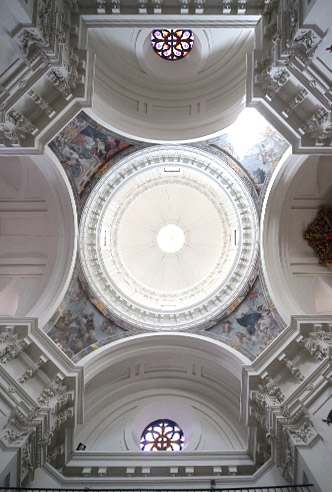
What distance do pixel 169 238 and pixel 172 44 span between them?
8.22 metres

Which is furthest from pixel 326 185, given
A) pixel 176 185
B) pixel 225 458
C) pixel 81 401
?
pixel 81 401

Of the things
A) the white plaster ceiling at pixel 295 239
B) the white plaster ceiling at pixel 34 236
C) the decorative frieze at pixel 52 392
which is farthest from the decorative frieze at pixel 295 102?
the decorative frieze at pixel 52 392

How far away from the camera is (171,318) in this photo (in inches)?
548

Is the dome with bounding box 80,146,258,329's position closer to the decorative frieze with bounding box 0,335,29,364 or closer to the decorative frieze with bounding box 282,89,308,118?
the decorative frieze with bounding box 0,335,29,364

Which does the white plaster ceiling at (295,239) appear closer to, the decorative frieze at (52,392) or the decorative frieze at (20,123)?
the decorative frieze at (52,392)

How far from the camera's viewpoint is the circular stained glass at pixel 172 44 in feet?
41.0

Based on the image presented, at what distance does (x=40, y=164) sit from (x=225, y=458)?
30.5 ft

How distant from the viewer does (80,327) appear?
13.3 m

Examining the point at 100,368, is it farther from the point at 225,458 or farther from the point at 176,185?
the point at 176,185

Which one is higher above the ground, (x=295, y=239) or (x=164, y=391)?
(x=295, y=239)

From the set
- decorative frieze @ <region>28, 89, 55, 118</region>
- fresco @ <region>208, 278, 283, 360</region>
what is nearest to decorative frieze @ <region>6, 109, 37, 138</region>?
decorative frieze @ <region>28, 89, 55, 118</region>

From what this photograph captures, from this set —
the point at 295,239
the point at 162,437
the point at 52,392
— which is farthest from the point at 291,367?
the point at 52,392

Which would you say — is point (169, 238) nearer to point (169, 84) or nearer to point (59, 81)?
point (169, 84)

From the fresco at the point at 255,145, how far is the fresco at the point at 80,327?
6.01 m
